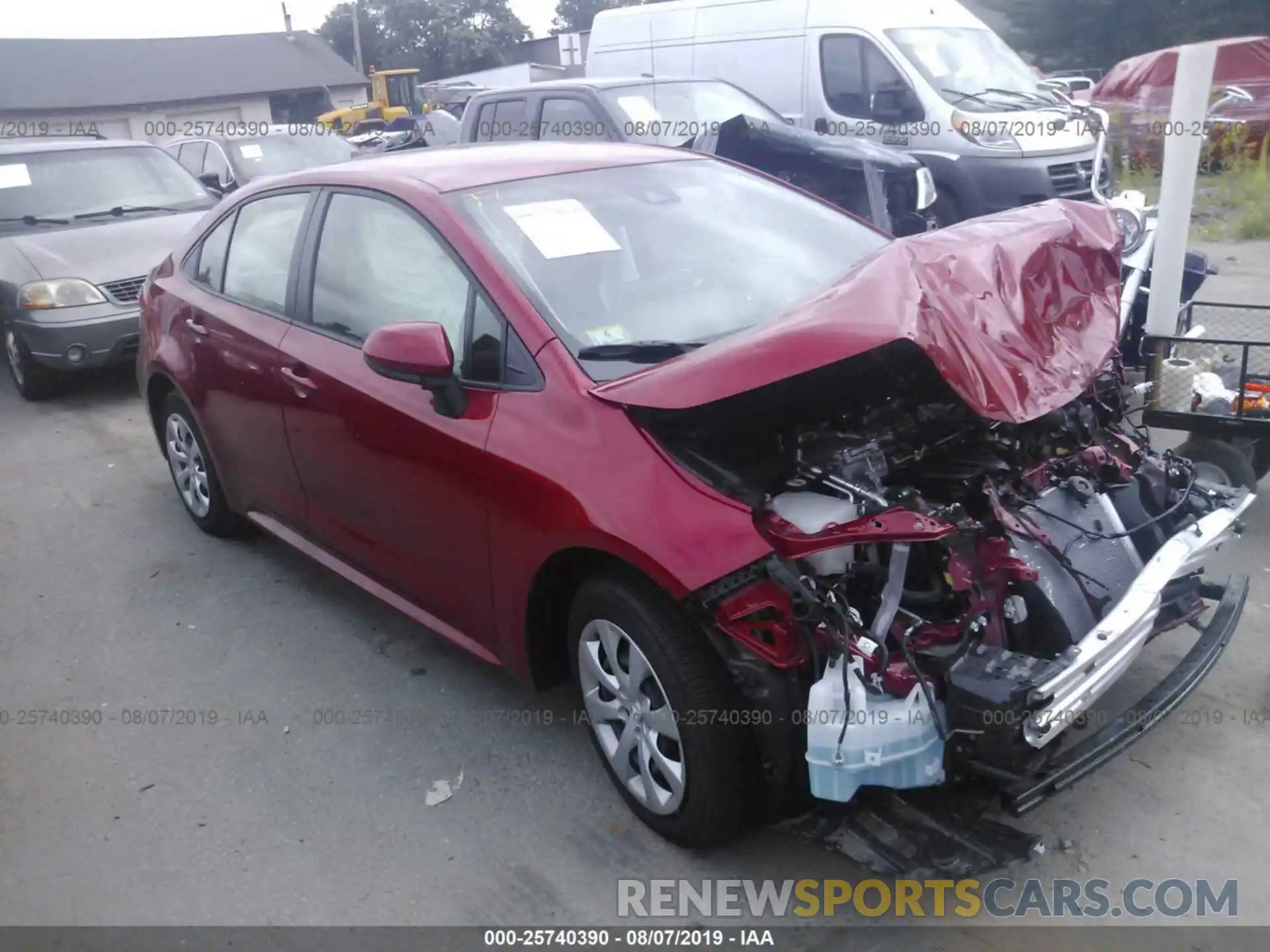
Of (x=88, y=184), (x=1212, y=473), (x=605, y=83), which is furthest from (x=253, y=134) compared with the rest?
(x=1212, y=473)

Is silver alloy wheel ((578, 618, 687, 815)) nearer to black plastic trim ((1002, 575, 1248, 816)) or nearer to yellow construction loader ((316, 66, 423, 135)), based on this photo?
black plastic trim ((1002, 575, 1248, 816))

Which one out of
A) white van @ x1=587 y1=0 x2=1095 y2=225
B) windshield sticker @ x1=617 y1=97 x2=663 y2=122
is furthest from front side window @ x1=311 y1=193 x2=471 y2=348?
white van @ x1=587 y1=0 x2=1095 y2=225

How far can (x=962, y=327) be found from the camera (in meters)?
2.73

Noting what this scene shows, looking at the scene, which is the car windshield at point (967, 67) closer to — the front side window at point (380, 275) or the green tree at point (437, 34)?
the front side window at point (380, 275)

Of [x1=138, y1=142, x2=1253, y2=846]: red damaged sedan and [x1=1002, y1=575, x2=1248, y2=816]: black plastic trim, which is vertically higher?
[x1=138, y1=142, x2=1253, y2=846]: red damaged sedan

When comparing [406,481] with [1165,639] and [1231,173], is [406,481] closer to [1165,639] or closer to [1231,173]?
[1165,639]

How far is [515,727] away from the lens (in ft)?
12.2

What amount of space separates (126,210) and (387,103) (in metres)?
33.8

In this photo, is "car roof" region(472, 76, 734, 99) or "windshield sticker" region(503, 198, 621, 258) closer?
"windshield sticker" region(503, 198, 621, 258)

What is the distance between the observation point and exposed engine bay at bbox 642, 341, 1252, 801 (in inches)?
101

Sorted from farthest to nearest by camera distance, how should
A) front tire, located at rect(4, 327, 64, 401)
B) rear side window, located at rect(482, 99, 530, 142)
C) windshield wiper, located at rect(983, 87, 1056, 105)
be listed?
windshield wiper, located at rect(983, 87, 1056, 105), rear side window, located at rect(482, 99, 530, 142), front tire, located at rect(4, 327, 64, 401)

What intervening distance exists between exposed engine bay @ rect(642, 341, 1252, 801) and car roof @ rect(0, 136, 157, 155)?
309 inches

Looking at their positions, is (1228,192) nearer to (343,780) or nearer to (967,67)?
(967,67)

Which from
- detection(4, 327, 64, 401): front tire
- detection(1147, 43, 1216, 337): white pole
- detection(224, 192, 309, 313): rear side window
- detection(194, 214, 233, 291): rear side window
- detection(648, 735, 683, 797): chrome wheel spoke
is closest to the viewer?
detection(648, 735, 683, 797): chrome wheel spoke
